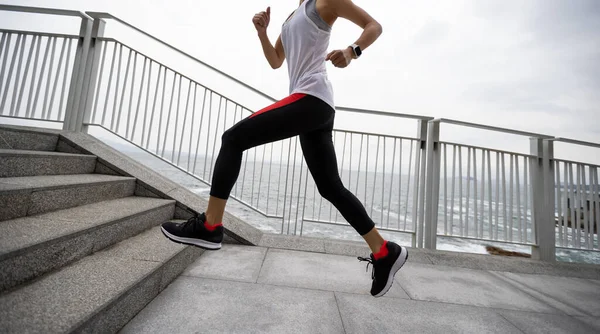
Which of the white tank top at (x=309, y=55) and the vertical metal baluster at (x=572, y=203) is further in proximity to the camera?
the vertical metal baluster at (x=572, y=203)

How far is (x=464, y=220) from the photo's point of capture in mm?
2990

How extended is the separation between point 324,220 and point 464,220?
64.7 inches

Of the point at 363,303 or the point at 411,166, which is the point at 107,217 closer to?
the point at 363,303

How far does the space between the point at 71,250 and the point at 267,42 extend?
5.27ft

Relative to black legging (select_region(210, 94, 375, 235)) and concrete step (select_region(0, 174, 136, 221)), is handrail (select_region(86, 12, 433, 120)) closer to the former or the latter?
concrete step (select_region(0, 174, 136, 221))

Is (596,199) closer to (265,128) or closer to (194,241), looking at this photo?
(265,128)

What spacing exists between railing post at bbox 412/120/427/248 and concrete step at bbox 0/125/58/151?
4.00m

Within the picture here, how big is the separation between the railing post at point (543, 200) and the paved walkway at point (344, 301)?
61 centimetres

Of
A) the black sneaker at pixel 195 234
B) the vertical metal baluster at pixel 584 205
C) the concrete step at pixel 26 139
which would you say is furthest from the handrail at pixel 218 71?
the black sneaker at pixel 195 234

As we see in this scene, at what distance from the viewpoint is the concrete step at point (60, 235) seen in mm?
1041

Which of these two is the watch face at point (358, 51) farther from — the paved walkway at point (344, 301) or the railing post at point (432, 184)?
the railing post at point (432, 184)

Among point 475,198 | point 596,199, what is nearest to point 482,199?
point 475,198

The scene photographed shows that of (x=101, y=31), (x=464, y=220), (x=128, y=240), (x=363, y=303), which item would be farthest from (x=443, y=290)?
Result: (x=101, y=31)

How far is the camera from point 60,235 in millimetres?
1267
